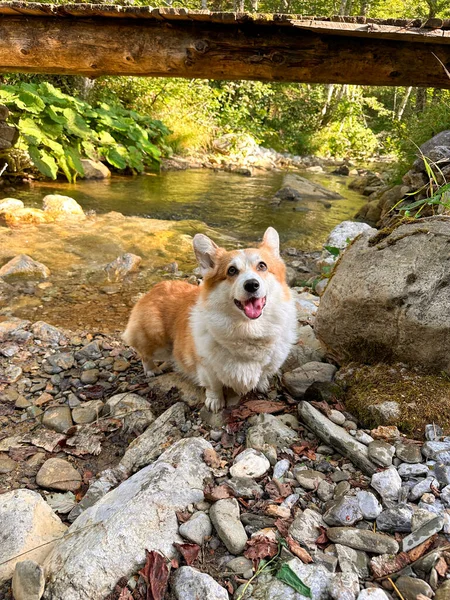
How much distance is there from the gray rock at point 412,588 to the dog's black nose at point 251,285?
4.76 ft

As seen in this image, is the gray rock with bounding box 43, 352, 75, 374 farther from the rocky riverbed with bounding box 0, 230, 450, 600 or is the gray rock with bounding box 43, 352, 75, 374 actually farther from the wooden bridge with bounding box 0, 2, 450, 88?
the wooden bridge with bounding box 0, 2, 450, 88

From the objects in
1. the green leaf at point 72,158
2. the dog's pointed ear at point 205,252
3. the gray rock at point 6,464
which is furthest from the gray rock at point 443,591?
the green leaf at point 72,158

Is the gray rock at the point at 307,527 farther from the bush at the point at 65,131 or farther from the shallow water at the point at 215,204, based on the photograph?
the bush at the point at 65,131

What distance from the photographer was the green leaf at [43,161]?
27.0 feet

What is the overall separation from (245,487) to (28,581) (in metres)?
0.92

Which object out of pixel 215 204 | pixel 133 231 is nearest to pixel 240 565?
pixel 133 231

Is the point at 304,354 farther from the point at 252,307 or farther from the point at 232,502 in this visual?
the point at 232,502

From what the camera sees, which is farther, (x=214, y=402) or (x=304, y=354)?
(x=304, y=354)

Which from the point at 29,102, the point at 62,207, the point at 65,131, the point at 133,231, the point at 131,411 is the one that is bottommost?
the point at 133,231

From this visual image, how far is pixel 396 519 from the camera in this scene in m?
1.67

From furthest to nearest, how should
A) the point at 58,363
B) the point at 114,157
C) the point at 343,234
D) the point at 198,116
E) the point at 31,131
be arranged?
the point at 198,116
the point at 114,157
the point at 31,131
the point at 343,234
the point at 58,363

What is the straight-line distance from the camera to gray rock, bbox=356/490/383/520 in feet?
5.65

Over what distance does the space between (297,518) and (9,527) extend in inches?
48.3

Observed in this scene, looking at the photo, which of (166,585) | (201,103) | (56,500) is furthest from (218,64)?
(201,103)
